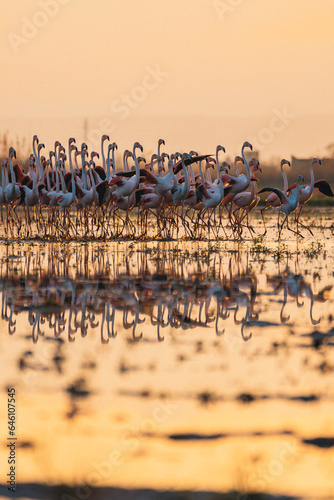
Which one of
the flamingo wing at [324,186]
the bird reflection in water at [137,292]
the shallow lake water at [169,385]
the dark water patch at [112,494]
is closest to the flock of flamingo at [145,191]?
the flamingo wing at [324,186]

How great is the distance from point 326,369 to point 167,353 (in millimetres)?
1407

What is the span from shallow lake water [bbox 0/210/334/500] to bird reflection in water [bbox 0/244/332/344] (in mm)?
36

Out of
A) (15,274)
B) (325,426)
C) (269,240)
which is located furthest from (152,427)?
(269,240)

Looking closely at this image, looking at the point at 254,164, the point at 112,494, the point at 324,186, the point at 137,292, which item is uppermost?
the point at 254,164

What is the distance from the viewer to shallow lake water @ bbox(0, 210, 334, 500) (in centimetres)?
433

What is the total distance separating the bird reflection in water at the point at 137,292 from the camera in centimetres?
843

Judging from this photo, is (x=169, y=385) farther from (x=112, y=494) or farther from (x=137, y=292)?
(x=137, y=292)

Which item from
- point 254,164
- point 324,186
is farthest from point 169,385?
point 254,164

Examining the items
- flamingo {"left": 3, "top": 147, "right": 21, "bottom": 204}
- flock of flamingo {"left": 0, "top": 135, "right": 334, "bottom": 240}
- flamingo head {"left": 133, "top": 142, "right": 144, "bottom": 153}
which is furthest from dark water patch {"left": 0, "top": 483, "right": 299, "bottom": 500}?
flamingo {"left": 3, "top": 147, "right": 21, "bottom": 204}

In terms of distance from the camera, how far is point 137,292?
10789mm

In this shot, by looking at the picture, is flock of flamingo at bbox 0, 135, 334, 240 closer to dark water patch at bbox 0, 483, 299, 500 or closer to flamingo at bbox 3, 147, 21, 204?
flamingo at bbox 3, 147, 21, 204

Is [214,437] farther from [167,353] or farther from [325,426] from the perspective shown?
[167,353]

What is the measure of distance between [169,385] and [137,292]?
4800mm

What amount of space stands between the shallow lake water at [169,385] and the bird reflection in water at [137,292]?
36mm
